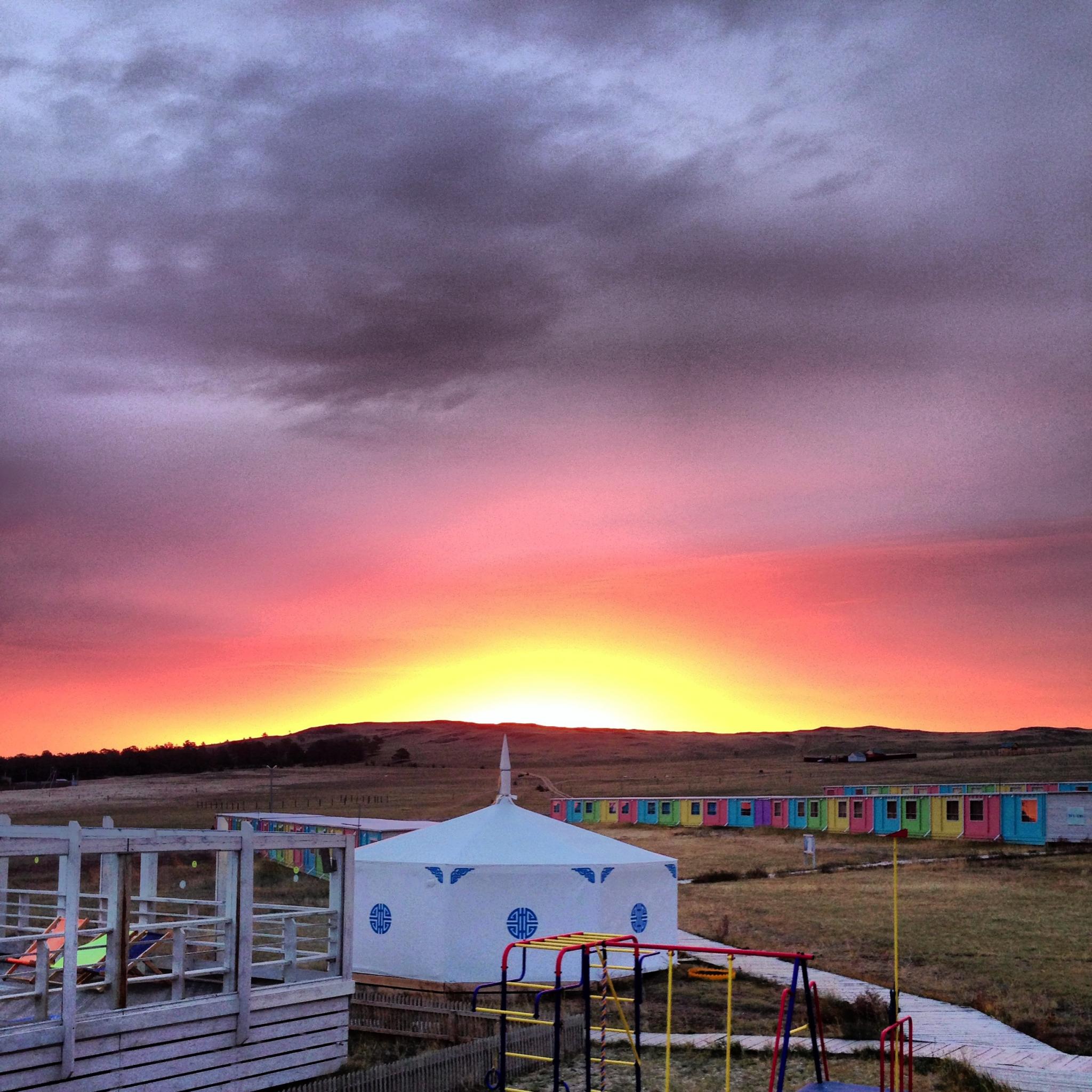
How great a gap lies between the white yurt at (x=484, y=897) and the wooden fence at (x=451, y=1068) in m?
5.39

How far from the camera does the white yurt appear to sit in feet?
71.0

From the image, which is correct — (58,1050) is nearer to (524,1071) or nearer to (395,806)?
(524,1071)

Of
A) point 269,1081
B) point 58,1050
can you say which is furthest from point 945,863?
point 58,1050

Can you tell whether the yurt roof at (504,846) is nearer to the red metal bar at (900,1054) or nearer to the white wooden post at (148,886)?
the white wooden post at (148,886)

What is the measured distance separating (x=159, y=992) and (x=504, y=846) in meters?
8.63

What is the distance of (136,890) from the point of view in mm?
45344

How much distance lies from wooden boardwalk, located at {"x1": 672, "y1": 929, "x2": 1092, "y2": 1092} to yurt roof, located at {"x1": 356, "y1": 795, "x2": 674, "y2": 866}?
13.9 ft

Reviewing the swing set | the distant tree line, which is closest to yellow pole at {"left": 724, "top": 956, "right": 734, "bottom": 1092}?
the swing set

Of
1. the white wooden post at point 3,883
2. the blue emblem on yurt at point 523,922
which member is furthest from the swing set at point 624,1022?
the white wooden post at point 3,883

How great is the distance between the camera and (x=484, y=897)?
71.5 feet

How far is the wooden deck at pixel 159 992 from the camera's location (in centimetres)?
1160

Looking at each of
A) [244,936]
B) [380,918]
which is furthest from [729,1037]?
[380,918]

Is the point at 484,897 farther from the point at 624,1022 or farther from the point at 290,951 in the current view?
the point at 624,1022

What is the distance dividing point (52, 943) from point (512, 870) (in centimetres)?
755
